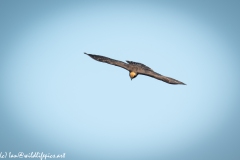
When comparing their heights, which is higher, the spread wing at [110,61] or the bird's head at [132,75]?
the spread wing at [110,61]

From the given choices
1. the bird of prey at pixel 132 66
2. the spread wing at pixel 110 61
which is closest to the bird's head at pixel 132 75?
the bird of prey at pixel 132 66

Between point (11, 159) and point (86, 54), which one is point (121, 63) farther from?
point (11, 159)

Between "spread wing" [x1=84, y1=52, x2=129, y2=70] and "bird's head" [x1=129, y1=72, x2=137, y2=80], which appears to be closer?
"bird's head" [x1=129, y1=72, x2=137, y2=80]

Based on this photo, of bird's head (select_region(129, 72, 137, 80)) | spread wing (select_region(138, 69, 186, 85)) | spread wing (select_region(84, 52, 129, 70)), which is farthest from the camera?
spread wing (select_region(84, 52, 129, 70))

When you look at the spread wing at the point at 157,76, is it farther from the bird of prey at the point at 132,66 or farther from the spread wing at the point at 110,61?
the spread wing at the point at 110,61

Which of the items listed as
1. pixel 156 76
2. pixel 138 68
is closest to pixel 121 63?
pixel 138 68

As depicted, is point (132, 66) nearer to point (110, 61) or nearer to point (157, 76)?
point (110, 61)

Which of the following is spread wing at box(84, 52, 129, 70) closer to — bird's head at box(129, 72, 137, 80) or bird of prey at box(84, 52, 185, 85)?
bird of prey at box(84, 52, 185, 85)

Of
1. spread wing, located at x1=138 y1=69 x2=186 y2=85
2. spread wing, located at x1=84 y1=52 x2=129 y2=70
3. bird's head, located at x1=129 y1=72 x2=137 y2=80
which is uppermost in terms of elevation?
spread wing, located at x1=84 y1=52 x2=129 y2=70

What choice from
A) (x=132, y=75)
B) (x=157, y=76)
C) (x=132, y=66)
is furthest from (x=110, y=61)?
(x=157, y=76)

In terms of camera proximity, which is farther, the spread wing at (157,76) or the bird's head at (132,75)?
the bird's head at (132,75)

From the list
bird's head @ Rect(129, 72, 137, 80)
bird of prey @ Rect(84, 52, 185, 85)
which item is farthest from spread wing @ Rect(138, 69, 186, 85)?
bird's head @ Rect(129, 72, 137, 80)

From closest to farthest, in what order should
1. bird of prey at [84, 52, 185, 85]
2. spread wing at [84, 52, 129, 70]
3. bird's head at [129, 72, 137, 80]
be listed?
bird of prey at [84, 52, 185, 85], bird's head at [129, 72, 137, 80], spread wing at [84, 52, 129, 70]

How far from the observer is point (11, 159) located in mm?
186375
